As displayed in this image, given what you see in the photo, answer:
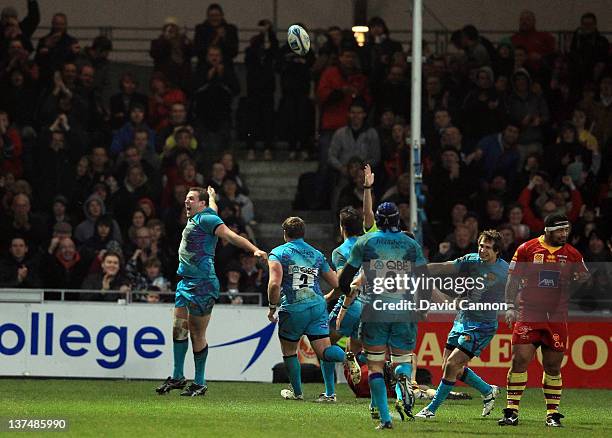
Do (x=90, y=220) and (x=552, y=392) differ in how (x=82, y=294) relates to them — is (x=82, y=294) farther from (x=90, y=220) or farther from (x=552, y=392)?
(x=552, y=392)

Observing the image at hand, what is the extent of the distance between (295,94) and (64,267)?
5.29 m

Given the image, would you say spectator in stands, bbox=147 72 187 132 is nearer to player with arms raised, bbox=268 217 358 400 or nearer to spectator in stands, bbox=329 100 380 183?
spectator in stands, bbox=329 100 380 183

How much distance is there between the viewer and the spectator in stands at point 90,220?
22.2 meters

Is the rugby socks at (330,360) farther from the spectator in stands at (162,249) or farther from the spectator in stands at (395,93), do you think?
the spectator in stands at (395,93)

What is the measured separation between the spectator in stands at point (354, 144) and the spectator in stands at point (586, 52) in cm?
406

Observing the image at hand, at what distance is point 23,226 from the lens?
883 inches

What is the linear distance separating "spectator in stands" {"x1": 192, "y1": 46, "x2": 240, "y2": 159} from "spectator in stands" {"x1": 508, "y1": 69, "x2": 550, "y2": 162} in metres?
4.60

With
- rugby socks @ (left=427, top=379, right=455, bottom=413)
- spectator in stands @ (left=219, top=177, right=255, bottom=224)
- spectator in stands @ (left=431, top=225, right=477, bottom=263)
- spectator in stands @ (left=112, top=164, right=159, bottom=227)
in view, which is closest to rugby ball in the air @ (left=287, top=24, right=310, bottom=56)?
spectator in stands @ (left=219, top=177, right=255, bottom=224)

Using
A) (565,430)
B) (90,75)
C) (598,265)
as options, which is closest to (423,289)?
(565,430)

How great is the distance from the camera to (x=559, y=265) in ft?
47.4

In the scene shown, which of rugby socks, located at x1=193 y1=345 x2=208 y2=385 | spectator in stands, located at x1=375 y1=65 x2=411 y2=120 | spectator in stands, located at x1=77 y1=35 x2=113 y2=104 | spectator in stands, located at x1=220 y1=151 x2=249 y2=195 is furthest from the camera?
spectator in stands, located at x1=77 y1=35 x2=113 y2=104

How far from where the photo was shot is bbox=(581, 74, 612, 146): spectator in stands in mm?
24469

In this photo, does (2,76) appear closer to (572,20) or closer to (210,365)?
(210,365)

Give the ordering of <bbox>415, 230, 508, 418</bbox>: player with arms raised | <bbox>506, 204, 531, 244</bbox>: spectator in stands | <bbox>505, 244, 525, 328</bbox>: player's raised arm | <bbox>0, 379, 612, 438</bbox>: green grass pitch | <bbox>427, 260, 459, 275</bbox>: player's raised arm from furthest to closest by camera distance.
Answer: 1. <bbox>506, 204, 531, 244</bbox>: spectator in stands
2. <bbox>427, 260, 459, 275</bbox>: player's raised arm
3. <bbox>415, 230, 508, 418</bbox>: player with arms raised
4. <bbox>505, 244, 525, 328</bbox>: player's raised arm
5. <bbox>0, 379, 612, 438</bbox>: green grass pitch
